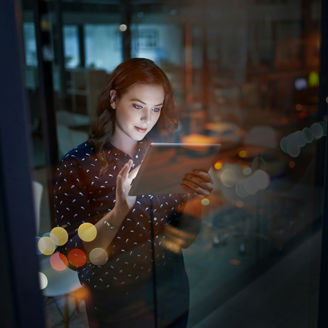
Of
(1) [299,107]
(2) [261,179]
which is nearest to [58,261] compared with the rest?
(2) [261,179]

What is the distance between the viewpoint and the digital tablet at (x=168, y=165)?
4.36ft

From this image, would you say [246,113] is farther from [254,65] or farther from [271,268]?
[271,268]

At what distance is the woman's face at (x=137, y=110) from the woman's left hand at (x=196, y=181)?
0.23m

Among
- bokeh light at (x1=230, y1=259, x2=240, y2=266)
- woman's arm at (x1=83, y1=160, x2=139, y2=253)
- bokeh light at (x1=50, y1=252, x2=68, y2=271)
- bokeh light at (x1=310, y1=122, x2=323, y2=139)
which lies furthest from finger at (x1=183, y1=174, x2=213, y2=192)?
bokeh light at (x1=310, y1=122, x2=323, y2=139)

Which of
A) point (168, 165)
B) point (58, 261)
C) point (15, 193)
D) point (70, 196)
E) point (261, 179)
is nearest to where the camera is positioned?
point (15, 193)

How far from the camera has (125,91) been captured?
1.33 metres

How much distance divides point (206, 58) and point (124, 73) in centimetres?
788

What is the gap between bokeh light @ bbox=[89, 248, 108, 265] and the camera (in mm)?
1464

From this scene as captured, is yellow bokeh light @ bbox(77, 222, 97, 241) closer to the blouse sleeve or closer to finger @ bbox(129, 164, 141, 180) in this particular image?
the blouse sleeve

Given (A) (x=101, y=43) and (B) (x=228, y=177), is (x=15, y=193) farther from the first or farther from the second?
(A) (x=101, y=43)

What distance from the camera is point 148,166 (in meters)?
1.35

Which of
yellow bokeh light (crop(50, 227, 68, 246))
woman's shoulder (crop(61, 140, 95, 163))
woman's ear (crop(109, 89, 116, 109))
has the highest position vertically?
woman's ear (crop(109, 89, 116, 109))

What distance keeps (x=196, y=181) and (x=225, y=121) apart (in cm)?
733

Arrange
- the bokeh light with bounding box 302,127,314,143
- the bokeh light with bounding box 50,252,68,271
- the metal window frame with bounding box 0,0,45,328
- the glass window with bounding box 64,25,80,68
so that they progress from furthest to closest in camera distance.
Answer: the glass window with bounding box 64,25,80,68, the bokeh light with bounding box 302,127,314,143, the bokeh light with bounding box 50,252,68,271, the metal window frame with bounding box 0,0,45,328
